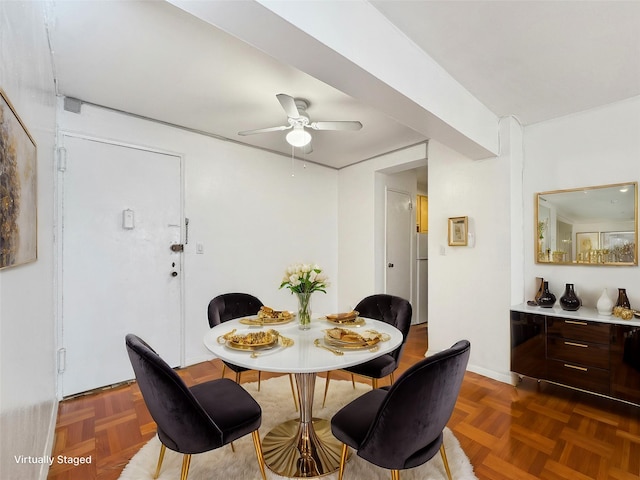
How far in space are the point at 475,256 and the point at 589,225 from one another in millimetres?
928

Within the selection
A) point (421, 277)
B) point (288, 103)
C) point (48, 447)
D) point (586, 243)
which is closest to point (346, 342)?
point (288, 103)

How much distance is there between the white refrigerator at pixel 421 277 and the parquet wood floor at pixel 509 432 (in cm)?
210

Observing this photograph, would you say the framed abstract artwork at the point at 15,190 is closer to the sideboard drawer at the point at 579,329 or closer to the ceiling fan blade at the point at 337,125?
the ceiling fan blade at the point at 337,125

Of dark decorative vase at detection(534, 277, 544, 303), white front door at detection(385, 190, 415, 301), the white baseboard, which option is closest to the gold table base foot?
the white baseboard

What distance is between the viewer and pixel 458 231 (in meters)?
3.11

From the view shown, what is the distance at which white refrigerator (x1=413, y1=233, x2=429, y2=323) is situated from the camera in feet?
15.8

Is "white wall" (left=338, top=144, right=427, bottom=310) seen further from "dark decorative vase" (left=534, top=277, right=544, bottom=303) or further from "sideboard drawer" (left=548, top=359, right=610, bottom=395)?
"sideboard drawer" (left=548, top=359, right=610, bottom=395)

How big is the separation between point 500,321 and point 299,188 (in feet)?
8.93

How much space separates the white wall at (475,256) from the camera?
279cm

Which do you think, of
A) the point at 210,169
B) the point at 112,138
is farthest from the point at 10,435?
the point at 210,169

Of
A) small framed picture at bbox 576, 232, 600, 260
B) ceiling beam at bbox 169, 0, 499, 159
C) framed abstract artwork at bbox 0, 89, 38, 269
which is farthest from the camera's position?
small framed picture at bbox 576, 232, 600, 260

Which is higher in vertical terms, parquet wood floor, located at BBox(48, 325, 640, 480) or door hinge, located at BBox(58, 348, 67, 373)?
door hinge, located at BBox(58, 348, 67, 373)

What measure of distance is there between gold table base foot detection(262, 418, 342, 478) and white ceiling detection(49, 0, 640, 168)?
7.62 feet

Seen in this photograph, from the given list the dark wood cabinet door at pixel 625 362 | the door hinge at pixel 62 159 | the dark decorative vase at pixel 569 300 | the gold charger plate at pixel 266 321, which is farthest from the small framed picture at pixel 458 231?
the door hinge at pixel 62 159
